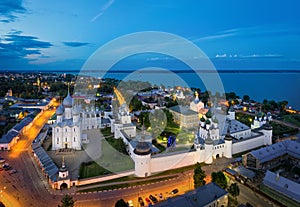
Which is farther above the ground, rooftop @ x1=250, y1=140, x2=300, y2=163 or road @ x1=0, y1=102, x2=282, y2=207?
rooftop @ x1=250, y1=140, x2=300, y2=163

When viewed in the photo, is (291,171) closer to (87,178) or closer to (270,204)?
(270,204)

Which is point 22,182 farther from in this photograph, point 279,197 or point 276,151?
point 276,151

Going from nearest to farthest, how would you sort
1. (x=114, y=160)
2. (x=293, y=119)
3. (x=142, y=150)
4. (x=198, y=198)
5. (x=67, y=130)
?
(x=198, y=198) → (x=142, y=150) → (x=114, y=160) → (x=67, y=130) → (x=293, y=119)

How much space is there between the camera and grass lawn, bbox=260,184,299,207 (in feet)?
45.5

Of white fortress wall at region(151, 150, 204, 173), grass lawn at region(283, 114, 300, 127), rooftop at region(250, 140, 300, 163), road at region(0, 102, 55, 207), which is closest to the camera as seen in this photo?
road at region(0, 102, 55, 207)

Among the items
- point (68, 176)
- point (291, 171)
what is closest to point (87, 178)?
point (68, 176)

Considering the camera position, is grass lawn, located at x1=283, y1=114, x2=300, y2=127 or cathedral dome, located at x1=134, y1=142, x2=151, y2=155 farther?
grass lawn, located at x1=283, y1=114, x2=300, y2=127

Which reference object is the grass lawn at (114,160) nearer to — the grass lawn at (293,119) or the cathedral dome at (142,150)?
the cathedral dome at (142,150)

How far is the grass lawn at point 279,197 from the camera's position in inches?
547

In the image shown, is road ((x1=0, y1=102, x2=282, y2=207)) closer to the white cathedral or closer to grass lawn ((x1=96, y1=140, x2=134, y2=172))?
grass lawn ((x1=96, y1=140, x2=134, y2=172))

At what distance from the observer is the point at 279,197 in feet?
47.8

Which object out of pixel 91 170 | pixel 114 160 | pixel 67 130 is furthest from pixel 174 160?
pixel 67 130

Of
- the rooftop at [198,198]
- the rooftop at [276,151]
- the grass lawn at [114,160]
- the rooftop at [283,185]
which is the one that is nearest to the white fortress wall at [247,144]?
the rooftop at [276,151]

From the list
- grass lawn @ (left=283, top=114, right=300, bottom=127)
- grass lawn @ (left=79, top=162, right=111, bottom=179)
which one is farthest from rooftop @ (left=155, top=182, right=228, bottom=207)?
grass lawn @ (left=283, top=114, right=300, bottom=127)
